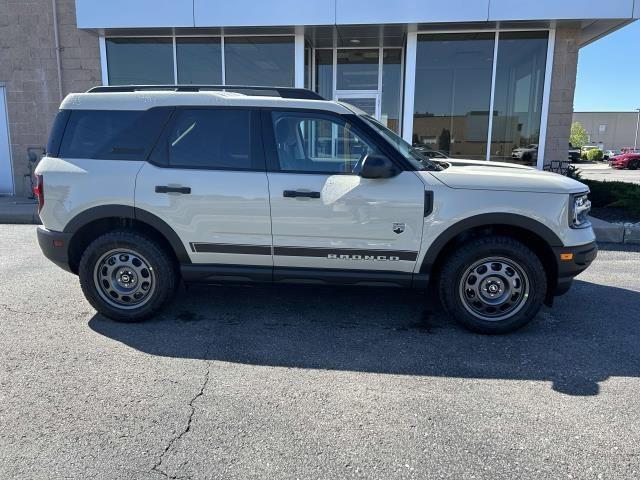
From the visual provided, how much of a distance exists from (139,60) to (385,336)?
10.2 m

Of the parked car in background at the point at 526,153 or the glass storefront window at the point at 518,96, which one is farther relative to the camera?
the parked car in background at the point at 526,153

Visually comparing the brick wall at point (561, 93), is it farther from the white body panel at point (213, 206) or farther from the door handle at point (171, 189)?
the door handle at point (171, 189)

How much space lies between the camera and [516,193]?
3.89 metres

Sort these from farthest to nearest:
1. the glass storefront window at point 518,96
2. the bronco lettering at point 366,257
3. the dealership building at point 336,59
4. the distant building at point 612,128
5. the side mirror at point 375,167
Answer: the distant building at point 612,128
the glass storefront window at point 518,96
the dealership building at point 336,59
the bronco lettering at point 366,257
the side mirror at point 375,167

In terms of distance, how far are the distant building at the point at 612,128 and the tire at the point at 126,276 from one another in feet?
284

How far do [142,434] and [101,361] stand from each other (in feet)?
3.64

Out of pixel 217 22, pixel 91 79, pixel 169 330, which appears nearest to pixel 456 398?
pixel 169 330

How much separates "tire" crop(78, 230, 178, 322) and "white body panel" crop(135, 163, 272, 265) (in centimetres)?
32

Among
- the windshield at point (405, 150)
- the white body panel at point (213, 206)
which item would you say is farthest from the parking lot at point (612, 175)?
the white body panel at point (213, 206)

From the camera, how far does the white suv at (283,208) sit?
394 cm

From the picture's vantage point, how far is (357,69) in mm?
12023

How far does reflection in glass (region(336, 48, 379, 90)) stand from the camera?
467 inches

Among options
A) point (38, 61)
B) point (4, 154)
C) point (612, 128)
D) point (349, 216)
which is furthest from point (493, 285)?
point (612, 128)

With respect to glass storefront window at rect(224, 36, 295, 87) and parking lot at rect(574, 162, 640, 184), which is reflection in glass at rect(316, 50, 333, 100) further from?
parking lot at rect(574, 162, 640, 184)
